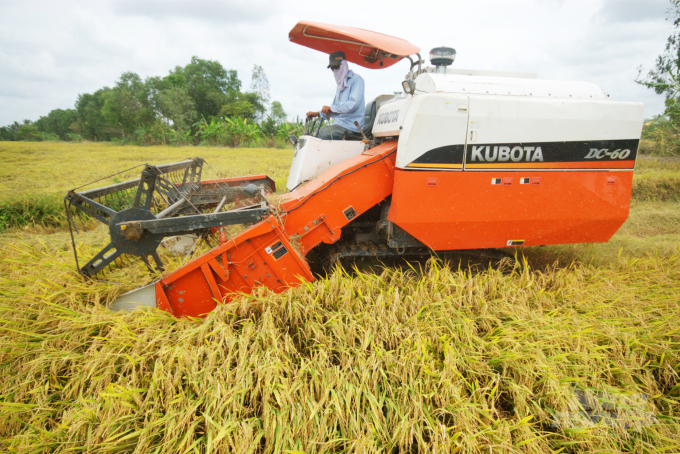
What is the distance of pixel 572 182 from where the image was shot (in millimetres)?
3086

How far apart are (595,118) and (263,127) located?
24.3 metres

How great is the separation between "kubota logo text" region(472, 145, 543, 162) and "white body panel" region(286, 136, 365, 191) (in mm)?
1319

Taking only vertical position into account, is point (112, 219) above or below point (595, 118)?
below

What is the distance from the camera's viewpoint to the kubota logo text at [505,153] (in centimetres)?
295

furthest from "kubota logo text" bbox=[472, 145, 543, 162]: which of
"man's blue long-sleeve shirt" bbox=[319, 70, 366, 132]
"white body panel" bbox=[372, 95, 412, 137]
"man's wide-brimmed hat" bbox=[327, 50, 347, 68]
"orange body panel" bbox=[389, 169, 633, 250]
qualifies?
"man's wide-brimmed hat" bbox=[327, 50, 347, 68]

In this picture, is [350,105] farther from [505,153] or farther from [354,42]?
[505,153]

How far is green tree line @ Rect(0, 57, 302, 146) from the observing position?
2209 centimetres

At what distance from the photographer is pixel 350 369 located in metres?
2.11

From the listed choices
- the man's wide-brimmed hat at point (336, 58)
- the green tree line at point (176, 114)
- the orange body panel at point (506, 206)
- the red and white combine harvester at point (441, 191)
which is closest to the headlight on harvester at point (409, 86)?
the red and white combine harvester at point (441, 191)

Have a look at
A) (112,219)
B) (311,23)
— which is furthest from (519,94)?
(112,219)

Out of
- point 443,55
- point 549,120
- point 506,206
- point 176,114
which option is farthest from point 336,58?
point 176,114

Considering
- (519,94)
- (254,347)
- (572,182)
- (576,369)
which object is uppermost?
(519,94)

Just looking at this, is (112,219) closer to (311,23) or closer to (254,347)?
(254,347)

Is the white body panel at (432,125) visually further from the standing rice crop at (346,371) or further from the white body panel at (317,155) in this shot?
the standing rice crop at (346,371)
